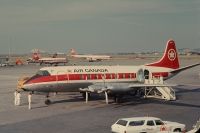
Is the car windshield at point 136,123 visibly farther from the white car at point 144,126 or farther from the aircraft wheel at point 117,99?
the aircraft wheel at point 117,99

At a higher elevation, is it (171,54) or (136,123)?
(171,54)

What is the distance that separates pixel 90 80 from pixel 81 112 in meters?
7.30

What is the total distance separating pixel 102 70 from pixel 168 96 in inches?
328

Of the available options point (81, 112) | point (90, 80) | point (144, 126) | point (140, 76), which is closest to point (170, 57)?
point (140, 76)

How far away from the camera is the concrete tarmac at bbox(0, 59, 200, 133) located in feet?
90.7

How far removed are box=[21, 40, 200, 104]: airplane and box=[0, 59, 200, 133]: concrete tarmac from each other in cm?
171

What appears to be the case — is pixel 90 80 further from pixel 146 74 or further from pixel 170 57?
pixel 170 57

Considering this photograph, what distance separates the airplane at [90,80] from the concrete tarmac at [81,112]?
1706 mm

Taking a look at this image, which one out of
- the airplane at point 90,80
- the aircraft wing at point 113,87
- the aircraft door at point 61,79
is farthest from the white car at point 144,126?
the aircraft door at point 61,79

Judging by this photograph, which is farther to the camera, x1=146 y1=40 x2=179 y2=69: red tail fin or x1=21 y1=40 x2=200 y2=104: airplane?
x1=146 y1=40 x2=179 y2=69: red tail fin

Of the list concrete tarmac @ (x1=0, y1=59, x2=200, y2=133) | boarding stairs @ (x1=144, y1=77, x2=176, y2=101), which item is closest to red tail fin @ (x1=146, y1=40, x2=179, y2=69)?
concrete tarmac @ (x1=0, y1=59, x2=200, y2=133)

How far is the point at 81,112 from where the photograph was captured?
113 feet

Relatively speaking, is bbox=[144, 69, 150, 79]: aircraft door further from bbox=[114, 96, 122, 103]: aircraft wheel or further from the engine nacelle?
bbox=[114, 96, 122, 103]: aircraft wheel

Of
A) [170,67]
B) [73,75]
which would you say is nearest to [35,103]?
[73,75]
